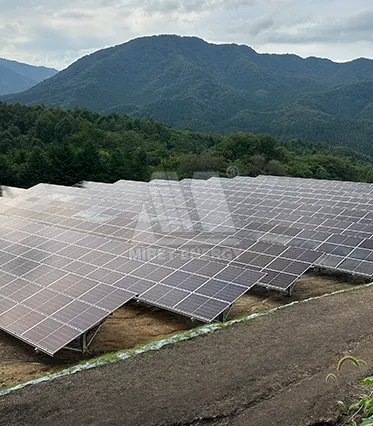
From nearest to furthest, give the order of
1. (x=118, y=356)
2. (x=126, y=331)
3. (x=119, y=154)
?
(x=118, y=356), (x=126, y=331), (x=119, y=154)

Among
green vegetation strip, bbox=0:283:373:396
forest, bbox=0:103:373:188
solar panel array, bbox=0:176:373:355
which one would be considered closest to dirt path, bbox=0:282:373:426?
green vegetation strip, bbox=0:283:373:396

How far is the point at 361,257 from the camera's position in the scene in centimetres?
1839

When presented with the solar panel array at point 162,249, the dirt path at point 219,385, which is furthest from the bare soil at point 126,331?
the dirt path at point 219,385

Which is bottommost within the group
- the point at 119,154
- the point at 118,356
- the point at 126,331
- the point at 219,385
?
the point at 126,331

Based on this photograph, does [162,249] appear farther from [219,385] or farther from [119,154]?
[119,154]

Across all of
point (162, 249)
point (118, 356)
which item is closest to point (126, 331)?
point (118, 356)

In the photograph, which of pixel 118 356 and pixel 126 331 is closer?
pixel 118 356

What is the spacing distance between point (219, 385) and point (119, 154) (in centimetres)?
4530

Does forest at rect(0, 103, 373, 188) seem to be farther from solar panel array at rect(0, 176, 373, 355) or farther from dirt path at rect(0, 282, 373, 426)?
dirt path at rect(0, 282, 373, 426)

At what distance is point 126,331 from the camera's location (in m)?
13.6

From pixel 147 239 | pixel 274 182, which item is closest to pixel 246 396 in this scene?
pixel 147 239

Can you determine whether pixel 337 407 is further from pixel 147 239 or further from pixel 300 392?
pixel 147 239

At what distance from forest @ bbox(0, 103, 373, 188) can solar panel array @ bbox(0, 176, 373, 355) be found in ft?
52.7

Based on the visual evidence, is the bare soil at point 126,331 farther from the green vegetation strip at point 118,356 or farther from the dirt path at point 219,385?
the dirt path at point 219,385
